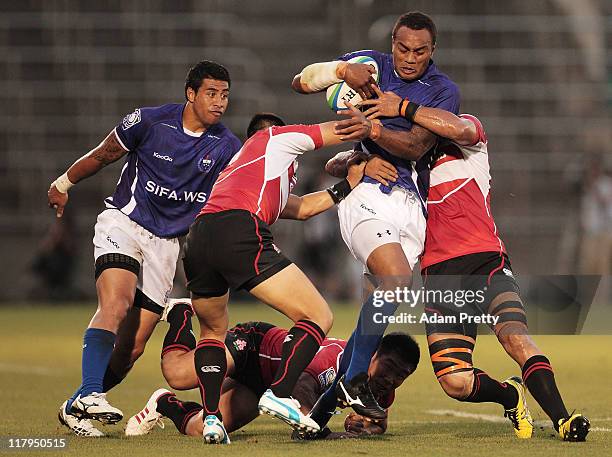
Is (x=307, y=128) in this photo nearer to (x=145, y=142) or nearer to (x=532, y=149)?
(x=145, y=142)

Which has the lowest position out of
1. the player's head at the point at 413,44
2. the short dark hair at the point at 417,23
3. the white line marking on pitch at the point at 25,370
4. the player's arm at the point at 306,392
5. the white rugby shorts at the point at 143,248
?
the white line marking on pitch at the point at 25,370

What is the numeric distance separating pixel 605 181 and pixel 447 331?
13.6 m

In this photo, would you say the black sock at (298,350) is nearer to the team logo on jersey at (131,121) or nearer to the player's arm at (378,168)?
the player's arm at (378,168)

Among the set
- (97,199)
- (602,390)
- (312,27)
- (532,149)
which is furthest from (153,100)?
(602,390)

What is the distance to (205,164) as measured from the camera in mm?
8641

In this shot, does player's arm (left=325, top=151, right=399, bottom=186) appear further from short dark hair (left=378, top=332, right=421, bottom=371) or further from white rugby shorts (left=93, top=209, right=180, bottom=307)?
white rugby shorts (left=93, top=209, right=180, bottom=307)

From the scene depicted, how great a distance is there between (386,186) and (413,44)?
0.92 meters

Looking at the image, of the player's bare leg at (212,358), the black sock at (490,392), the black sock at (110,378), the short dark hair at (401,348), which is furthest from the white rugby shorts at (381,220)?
the black sock at (110,378)

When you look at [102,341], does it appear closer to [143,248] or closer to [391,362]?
[143,248]

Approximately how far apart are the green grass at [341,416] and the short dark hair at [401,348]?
1.60ft

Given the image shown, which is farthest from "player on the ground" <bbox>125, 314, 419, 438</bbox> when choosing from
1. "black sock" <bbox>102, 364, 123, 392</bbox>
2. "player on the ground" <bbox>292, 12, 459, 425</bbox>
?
"black sock" <bbox>102, 364, 123, 392</bbox>

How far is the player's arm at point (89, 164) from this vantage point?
8.65m

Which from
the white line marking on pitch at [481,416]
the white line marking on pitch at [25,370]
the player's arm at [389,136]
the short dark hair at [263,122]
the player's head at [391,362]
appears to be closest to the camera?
the player's arm at [389,136]

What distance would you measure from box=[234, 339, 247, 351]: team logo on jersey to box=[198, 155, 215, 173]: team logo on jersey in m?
1.33
